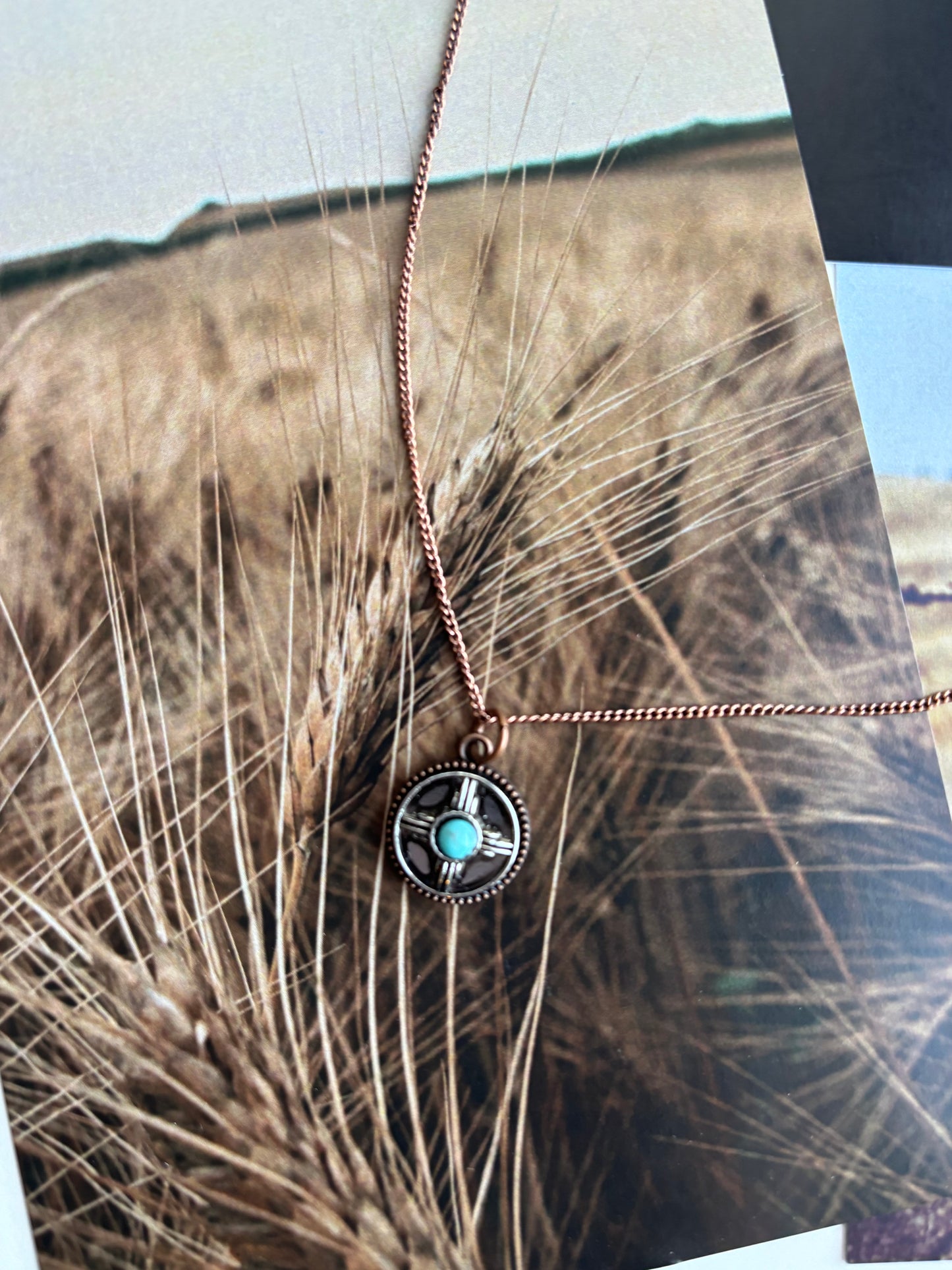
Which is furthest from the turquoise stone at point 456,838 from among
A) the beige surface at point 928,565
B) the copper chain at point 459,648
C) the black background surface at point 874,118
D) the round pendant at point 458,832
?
the black background surface at point 874,118

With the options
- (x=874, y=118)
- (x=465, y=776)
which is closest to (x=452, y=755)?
(x=465, y=776)

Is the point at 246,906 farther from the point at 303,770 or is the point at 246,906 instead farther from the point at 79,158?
the point at 79,158

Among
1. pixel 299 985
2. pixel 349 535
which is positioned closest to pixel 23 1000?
pixel 299 985

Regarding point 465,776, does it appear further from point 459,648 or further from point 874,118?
point 874,118

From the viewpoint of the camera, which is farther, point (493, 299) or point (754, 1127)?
point (493, 299)

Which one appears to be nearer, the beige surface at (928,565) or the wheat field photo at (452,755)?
the wheat field photo at (452,755)

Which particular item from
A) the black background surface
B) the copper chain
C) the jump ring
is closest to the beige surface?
the copper chain

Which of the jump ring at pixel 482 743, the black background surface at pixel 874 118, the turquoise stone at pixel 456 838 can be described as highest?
the black background surface at pixel 874 118

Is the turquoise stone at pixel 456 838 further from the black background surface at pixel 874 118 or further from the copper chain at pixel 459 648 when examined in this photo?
the black background surface at pixel 874 118
